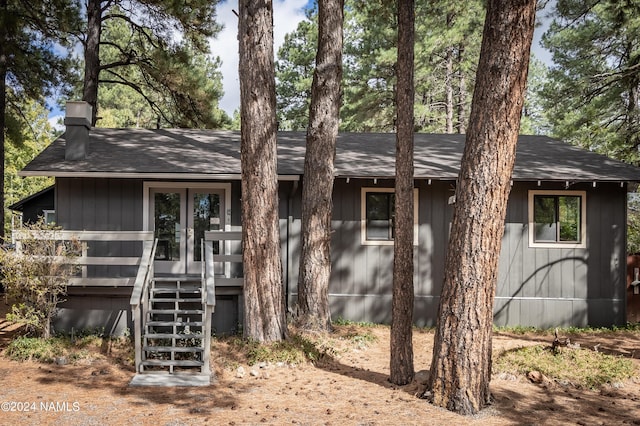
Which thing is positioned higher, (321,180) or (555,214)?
(321,180)

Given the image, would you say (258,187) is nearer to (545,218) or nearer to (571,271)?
(545,218)

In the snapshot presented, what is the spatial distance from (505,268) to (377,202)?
2.95m

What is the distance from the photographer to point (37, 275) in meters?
8.12

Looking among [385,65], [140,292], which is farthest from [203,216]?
[385,65]

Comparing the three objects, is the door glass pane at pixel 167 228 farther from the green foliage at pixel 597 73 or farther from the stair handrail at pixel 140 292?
the green foliage at pixel 597 73

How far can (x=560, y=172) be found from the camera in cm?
1055

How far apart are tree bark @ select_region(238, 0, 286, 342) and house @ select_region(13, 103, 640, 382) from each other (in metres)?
2.05

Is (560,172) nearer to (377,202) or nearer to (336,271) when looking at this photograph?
(377,202)

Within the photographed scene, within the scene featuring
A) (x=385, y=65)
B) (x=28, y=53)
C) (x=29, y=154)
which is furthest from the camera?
(x=29, y=154)

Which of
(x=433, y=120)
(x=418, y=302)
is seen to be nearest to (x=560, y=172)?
(x=418, y=302)

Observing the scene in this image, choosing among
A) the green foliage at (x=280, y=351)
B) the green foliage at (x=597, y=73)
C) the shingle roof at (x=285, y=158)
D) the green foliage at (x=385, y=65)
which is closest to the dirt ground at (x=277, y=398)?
the green foliage at (x=280, y=351)

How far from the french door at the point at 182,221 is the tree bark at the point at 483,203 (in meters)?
5.90

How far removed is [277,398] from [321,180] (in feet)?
14.1

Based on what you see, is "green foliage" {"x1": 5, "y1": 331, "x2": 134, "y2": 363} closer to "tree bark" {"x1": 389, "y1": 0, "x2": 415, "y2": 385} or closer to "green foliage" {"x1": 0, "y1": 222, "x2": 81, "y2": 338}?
"green foliage" {"x1": 0, "y1": 222, "x2": 81, "y2": 338}
